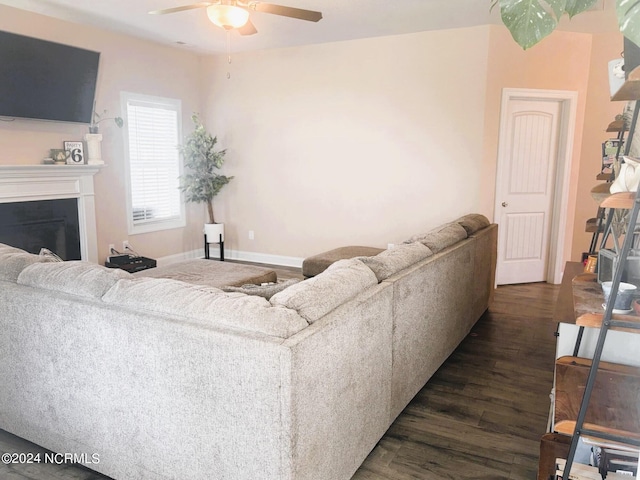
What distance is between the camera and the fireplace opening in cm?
455

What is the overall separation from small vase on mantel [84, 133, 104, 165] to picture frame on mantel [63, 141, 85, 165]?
0.27 feet

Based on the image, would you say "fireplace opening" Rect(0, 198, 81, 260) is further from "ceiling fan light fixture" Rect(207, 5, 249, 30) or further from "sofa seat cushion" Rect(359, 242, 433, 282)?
"sofa seat cushion" Rect(359, 242, 433, 282)

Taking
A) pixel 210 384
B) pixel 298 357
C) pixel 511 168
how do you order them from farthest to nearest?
1. pixel 511 168
2. pixel 210 384
3. pixel 298 357

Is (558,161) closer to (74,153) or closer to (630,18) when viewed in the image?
(630,18)

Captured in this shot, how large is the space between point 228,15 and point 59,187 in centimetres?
282

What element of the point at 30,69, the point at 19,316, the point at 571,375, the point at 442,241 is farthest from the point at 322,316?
the point at 30,69

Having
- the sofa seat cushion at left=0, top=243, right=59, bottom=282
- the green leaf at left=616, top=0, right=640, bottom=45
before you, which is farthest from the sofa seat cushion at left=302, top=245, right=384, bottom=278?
the green leaf at left=616, top=0, right=640, bottom=45

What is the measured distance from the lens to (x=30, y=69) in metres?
4.50

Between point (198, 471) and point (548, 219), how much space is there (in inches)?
192

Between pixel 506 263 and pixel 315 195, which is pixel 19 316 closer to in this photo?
pixel 315 195

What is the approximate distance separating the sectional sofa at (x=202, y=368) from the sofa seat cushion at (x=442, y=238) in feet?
2.01

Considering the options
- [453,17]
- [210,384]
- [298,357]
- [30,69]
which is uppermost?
[453,17]

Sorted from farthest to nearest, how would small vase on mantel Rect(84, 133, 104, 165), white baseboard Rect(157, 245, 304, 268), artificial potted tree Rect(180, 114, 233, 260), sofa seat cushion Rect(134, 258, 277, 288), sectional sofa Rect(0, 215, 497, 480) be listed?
white baseboard Rect(157, 245, 304, 268) → artificial potted tree Rect(180, 114, 233, 260) → small vase on mantel Rect(84, 133, 104, 165) → sofa seat cushion Rect(134, 258, 277, 288) → sectional sofa Rect(0, 215, 497, 480)

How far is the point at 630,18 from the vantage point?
31.7 inches
